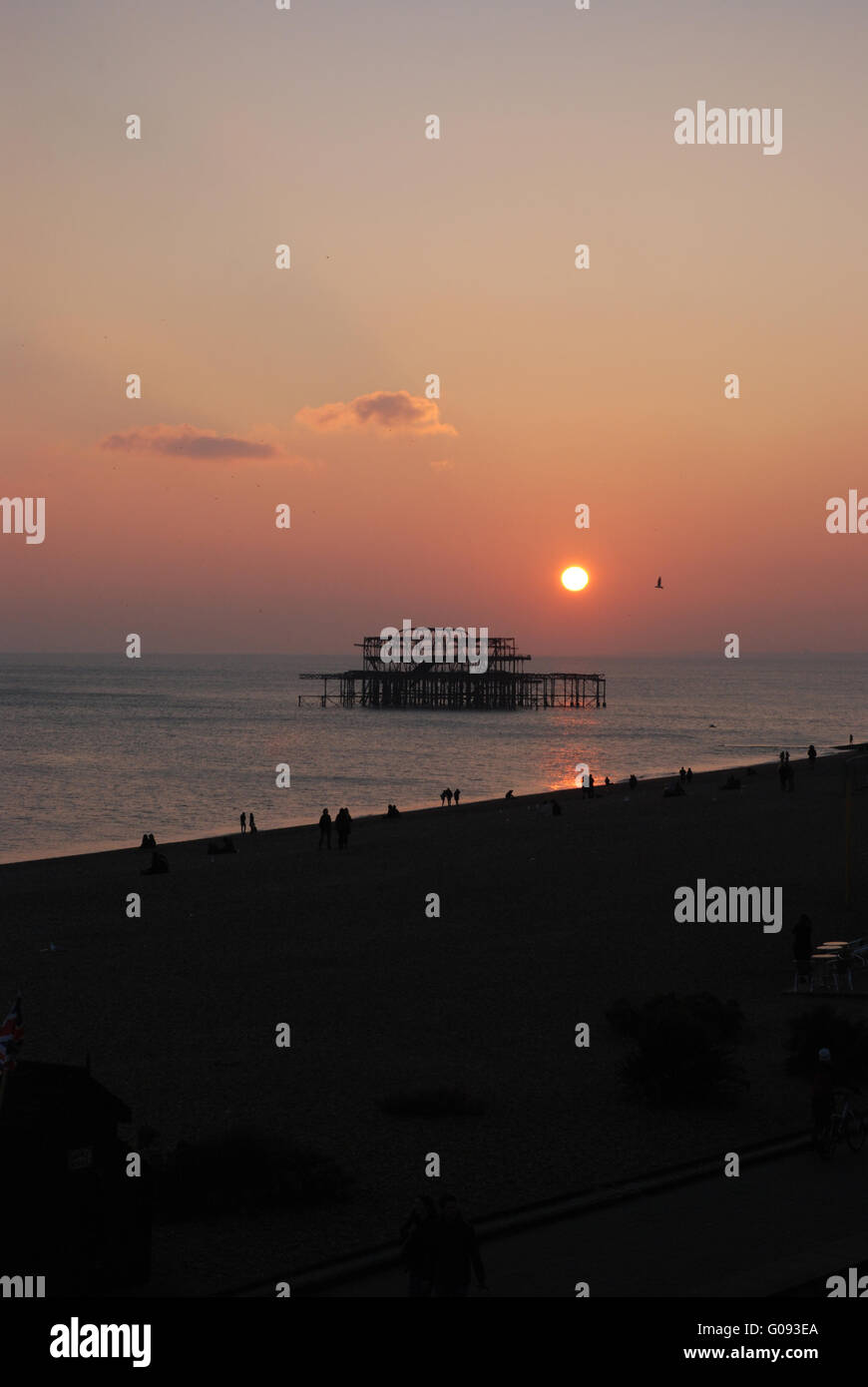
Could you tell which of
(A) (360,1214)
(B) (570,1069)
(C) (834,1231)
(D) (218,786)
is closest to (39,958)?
(B) (570,1069)

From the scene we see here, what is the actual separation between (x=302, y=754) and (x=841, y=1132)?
3211 inches

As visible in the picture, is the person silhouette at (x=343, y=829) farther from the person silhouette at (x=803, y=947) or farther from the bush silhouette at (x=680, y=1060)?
the bush silhouette at (x=680, y=1060)

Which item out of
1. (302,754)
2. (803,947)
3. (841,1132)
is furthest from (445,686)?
(841,1132)

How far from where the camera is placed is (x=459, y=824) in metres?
39.7

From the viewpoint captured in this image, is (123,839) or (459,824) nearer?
(459,824)

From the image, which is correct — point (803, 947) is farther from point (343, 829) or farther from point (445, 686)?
point (445, 686)

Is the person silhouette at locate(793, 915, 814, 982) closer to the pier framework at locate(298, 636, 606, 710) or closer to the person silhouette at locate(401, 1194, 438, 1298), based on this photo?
the person silhouette at locate(401, 1194, 438, 1298)

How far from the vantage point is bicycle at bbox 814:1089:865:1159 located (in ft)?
37.5

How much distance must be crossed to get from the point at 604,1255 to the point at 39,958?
13.7 meters

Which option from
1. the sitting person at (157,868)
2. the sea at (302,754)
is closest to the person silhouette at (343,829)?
the sitting person at (157,868)
